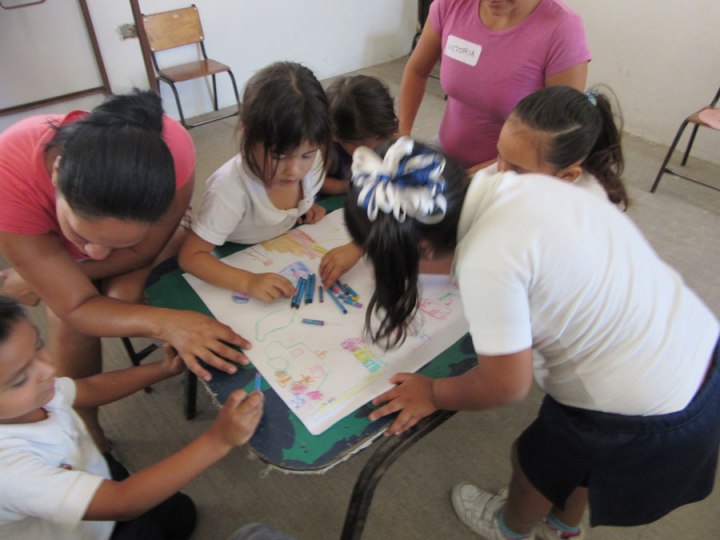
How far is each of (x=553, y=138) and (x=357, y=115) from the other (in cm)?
57

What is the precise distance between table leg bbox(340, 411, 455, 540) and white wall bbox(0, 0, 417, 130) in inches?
115

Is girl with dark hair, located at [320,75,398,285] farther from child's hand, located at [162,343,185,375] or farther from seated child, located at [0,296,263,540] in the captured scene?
seated child, located at [0,296,263,540]

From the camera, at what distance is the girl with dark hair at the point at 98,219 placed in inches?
32.9

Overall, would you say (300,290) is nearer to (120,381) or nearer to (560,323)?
(120,381)

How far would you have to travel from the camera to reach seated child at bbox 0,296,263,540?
72 centimetres

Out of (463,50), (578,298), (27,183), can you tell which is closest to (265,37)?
(463,50)

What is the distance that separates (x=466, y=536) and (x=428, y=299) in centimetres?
70

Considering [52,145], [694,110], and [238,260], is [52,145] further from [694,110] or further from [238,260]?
[694,110]

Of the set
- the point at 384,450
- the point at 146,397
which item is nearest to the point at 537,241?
the point at 384,450

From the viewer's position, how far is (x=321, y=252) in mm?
1211

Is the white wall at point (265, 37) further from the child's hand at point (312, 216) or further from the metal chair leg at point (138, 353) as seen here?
the child's hand at point (312, 216)

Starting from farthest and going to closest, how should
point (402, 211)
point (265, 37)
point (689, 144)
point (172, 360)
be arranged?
point (265, 37) → point (689, 144) → point (172, 360) → point (402, 211)

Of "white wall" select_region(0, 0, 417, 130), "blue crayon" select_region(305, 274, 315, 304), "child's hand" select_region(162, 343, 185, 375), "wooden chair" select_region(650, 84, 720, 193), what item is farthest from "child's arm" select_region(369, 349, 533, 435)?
"white wall" select_region(0, 0, 417, 130)

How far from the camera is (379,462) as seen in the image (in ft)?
2.63
